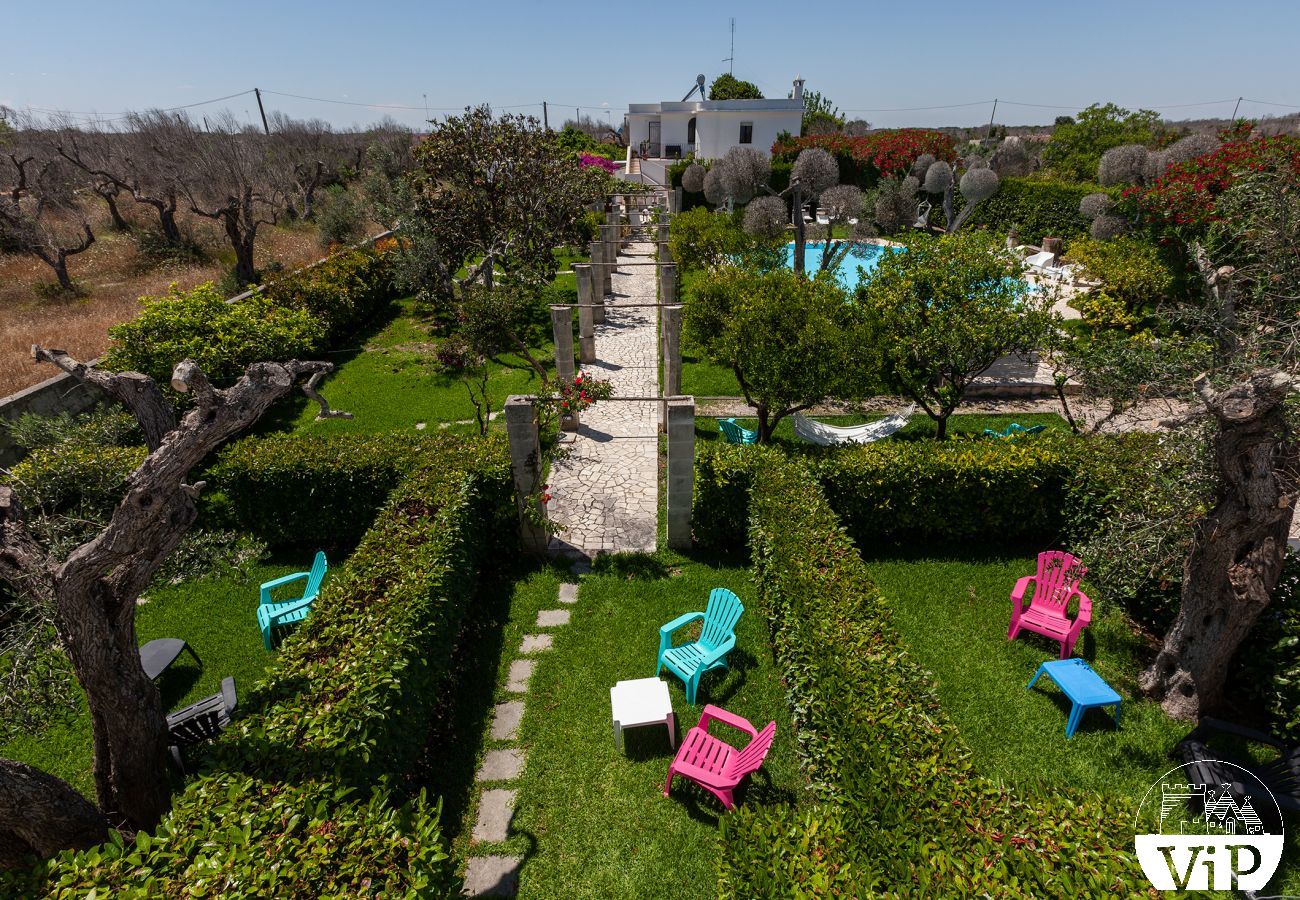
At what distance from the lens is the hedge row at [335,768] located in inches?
152

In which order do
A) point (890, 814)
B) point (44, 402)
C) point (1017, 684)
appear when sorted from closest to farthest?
1. point (890, 814)
2. point (1017, 684)
3. point (44, 402)

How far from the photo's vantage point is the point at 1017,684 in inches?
285

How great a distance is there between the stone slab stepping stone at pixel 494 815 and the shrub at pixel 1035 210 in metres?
31.1

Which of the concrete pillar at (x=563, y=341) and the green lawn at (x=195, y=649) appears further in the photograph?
the concrete pillar at (x=563, y=341)

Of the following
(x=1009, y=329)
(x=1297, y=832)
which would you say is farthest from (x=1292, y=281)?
(x=1297, y=832)

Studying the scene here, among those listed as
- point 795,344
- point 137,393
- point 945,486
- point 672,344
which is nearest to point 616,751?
point 137,393

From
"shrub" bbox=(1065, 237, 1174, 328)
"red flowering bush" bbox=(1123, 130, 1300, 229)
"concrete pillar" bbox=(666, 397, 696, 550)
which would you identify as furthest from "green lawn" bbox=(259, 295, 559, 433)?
"red flowering bush" bbox=(1123, 130, 1300, 229)

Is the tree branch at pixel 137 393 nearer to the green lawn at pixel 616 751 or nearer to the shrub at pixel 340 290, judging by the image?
the green lawn at pixel 616 751

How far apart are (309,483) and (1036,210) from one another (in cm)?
3373

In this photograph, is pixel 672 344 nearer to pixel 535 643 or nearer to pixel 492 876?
pixel 535 643

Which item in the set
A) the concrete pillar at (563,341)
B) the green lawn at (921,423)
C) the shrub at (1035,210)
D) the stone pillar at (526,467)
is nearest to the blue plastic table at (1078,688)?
the green lawn at (921,423)

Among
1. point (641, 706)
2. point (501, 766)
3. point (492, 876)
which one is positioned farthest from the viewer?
point (641, 706)

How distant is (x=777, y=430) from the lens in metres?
13.2

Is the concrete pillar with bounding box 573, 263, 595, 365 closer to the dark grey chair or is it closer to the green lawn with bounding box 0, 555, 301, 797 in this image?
the green lawn with bounding box 0, 555, 301, 797
